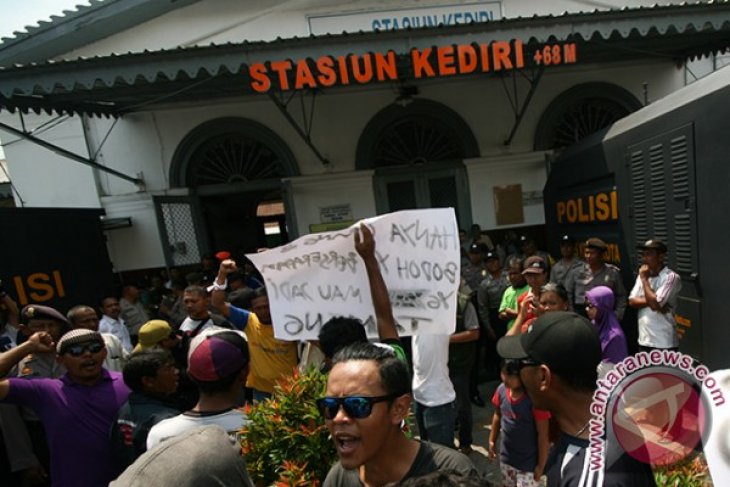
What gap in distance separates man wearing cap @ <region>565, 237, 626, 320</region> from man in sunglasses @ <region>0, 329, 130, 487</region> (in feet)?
13.4

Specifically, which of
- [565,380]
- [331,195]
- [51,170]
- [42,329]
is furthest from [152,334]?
[51,170]

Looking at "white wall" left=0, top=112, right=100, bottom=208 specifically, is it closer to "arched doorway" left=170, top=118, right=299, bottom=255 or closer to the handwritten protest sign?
"arched doorway" left=170, top=118, right=299, bottom=255

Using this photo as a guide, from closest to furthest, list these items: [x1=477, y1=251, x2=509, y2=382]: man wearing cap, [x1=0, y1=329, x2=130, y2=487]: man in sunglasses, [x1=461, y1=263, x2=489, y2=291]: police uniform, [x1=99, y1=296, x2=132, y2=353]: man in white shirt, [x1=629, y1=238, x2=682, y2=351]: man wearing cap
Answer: [x1=0, y1=329, x2=130, y2=487]: man in sunglasses, [x1=629, y1=238, x2=682, y2=351]: man wearing cap, [x1=99, y1=296, x2=132, y2=353]: man in white shirt, [x1=477, y1=251, x2=509, y2=382]: man wearing cap, [x1=461, y1=263, x2=489, y2=291]: police uniform

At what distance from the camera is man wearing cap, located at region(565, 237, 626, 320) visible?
3750mm

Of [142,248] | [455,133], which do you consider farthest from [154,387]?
[455,133]

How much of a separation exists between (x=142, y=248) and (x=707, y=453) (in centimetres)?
858

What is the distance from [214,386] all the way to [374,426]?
0.84 m

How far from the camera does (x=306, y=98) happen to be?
7.77 metres

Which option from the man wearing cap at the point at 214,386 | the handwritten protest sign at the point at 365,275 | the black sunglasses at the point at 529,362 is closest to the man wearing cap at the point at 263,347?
the handwritten protest sign at the point at 365,275

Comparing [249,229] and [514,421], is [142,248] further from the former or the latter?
[514,421]

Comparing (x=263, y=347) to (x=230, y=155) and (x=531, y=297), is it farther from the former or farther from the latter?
(x=230, y=155)
